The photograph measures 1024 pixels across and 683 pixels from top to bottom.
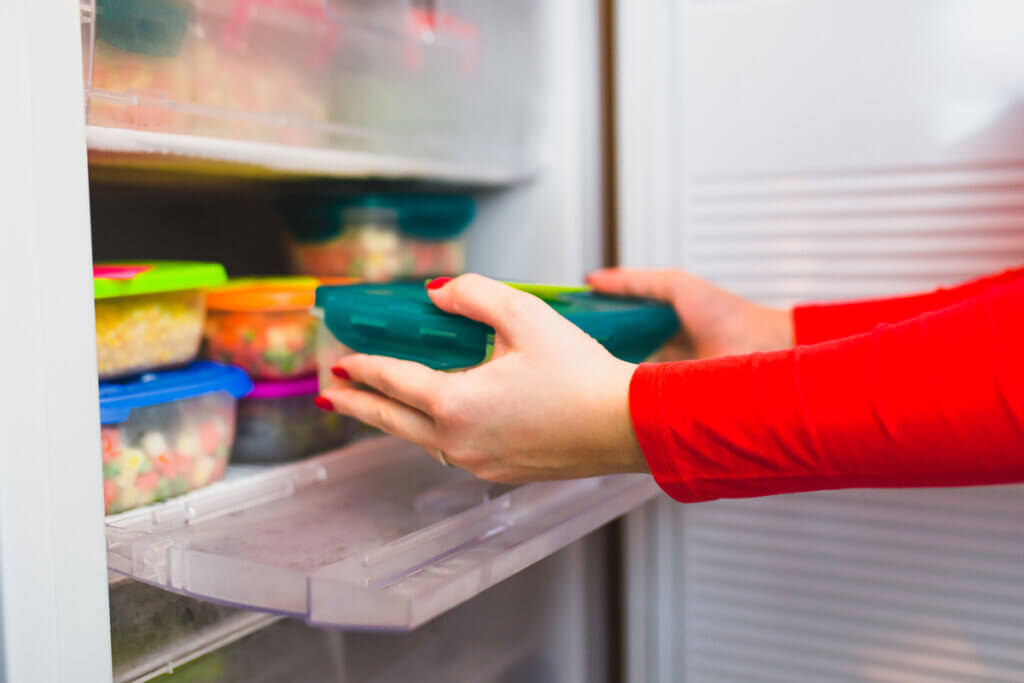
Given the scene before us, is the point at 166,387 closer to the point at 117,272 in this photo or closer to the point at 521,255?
the point at 117,272

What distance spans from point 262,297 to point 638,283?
426 mm

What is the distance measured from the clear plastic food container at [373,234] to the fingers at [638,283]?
246mm

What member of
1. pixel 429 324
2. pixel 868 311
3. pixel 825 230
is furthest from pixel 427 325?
pixel 825 230

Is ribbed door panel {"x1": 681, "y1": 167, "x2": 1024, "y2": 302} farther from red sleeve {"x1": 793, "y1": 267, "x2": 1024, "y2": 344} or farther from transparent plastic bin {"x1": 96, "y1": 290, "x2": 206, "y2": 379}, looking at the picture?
transparent plastic bin {"x1": 96, "y1": 290, "x2": 206, "y2": 379}

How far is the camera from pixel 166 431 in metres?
0.81

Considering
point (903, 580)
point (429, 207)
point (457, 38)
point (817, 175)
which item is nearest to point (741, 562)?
point (903, 580)

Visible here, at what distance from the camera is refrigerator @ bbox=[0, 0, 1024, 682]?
59cm

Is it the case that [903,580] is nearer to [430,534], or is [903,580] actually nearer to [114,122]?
[430,534]

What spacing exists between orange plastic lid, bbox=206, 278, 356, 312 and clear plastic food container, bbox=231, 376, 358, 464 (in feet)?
0.29

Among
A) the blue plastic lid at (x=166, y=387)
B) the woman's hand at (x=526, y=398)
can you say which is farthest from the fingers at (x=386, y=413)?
the blue plastic lid at (x=166, y=387)

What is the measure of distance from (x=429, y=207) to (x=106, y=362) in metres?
0.48

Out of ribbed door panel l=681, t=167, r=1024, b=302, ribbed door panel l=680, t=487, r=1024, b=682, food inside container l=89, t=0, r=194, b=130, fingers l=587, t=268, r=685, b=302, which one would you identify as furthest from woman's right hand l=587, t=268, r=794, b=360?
food inside container l=89, t=0, r=194, b=130

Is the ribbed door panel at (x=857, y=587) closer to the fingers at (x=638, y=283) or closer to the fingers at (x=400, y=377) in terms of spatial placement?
the fingers at (x=638, y=283)

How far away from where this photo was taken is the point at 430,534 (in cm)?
67
